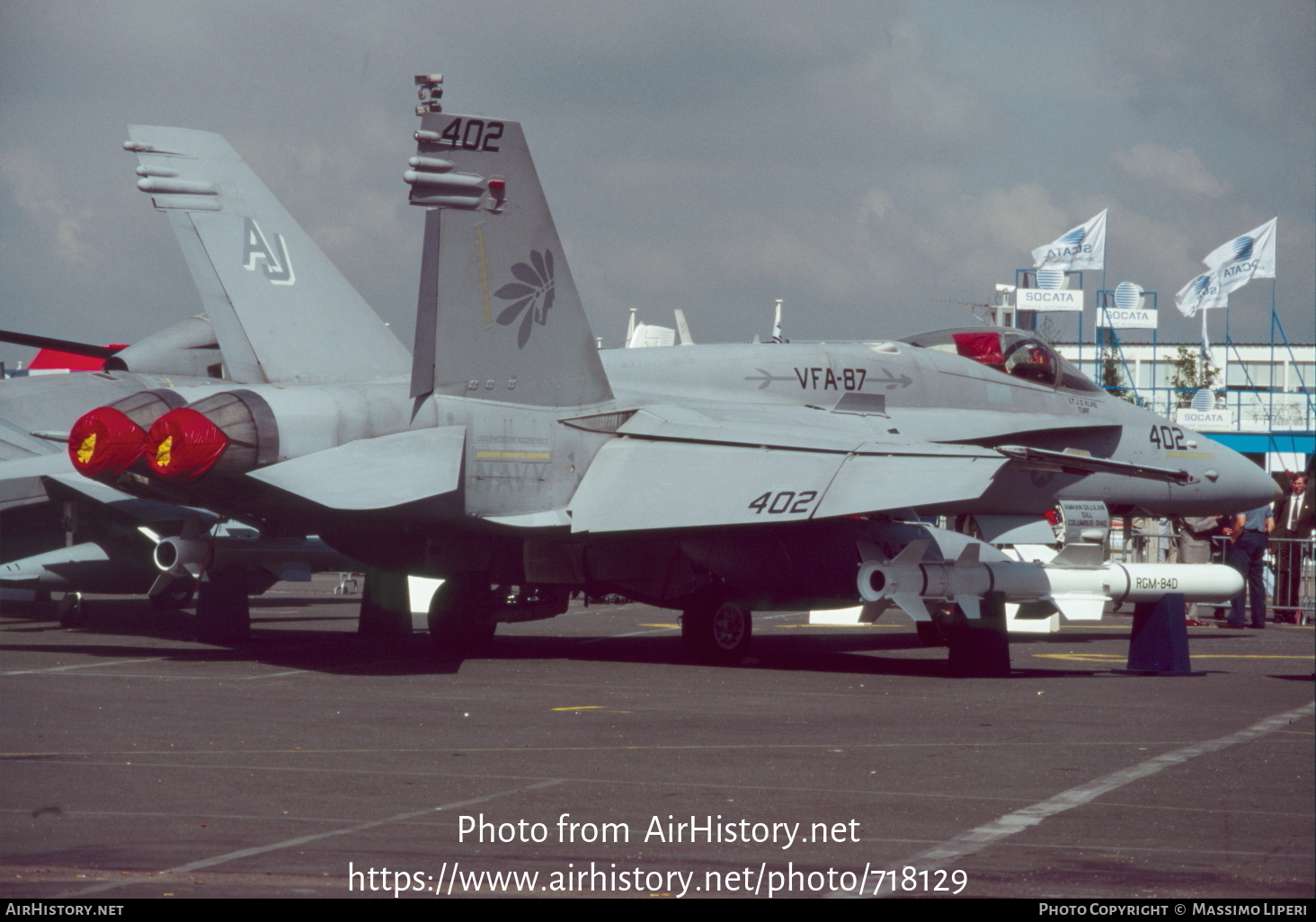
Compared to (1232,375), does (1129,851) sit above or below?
below

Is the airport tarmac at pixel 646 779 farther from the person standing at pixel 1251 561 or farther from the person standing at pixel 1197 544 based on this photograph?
the person standing at pixel 1197 544

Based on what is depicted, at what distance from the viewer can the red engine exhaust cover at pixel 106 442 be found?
12.1m

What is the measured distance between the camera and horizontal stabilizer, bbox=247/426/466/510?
1204cm

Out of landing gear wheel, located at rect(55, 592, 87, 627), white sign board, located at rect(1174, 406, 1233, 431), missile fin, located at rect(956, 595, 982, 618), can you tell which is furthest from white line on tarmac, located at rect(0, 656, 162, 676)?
white sign board, located at rect(1174, 406, 1233, 431)

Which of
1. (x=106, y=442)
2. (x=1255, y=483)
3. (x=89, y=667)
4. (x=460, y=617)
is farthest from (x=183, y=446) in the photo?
(x=1255, y=483)

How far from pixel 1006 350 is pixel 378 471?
821cm

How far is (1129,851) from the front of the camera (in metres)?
5.32

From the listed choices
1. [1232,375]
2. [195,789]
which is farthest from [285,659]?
[1232,375]

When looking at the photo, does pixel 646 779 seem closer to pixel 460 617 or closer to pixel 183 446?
pixel 183 446

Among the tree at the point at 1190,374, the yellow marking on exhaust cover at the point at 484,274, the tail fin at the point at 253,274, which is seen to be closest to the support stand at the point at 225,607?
the tail fin at the point at 253,274

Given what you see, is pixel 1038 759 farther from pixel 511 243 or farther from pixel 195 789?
pixel 511 243

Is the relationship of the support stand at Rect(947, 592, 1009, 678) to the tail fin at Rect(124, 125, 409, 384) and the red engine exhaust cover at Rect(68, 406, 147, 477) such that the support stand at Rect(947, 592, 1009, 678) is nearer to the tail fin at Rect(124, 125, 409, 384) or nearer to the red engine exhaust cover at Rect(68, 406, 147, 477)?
the tail fin at Rect(124, 125, 409, 384)

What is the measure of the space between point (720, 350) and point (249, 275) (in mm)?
5032

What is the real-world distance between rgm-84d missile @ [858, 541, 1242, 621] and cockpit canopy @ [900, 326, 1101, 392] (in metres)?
2.89
